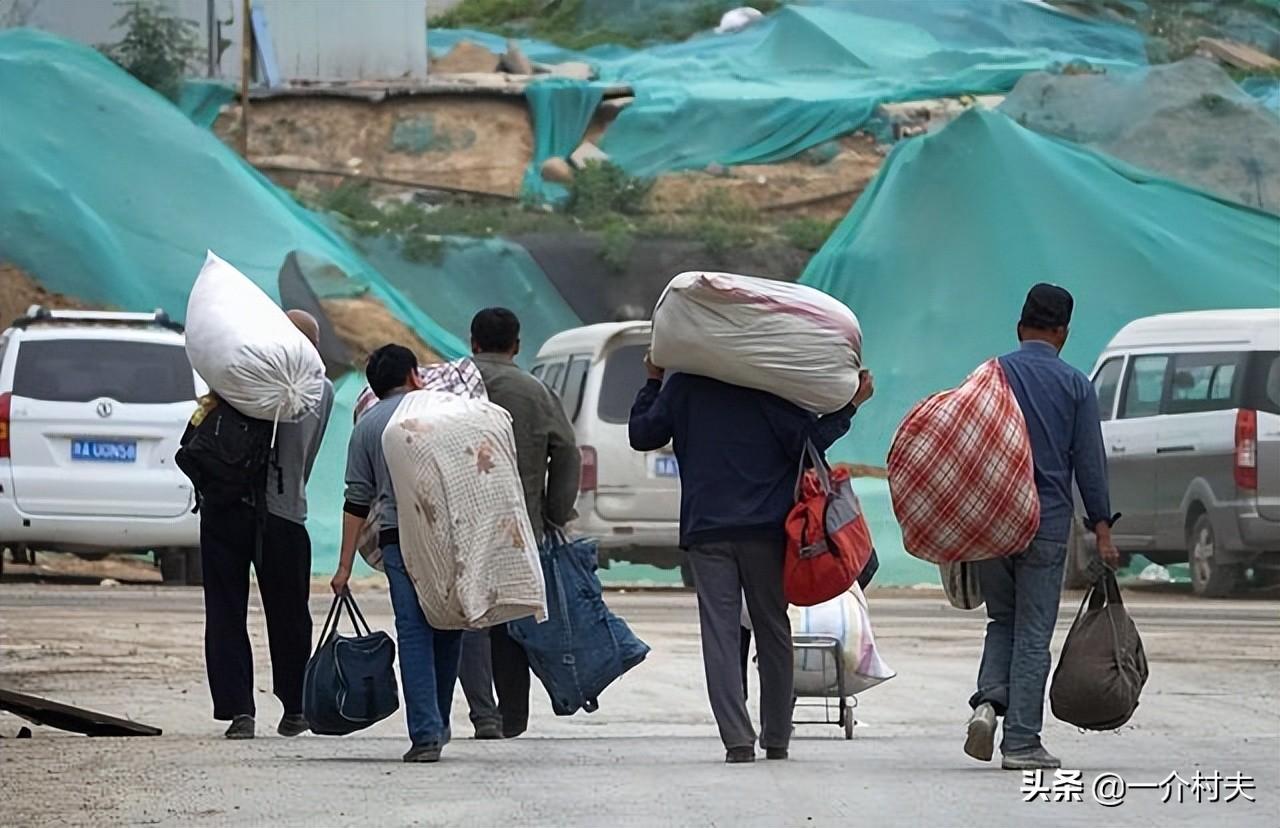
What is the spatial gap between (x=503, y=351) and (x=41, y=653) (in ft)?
13.8

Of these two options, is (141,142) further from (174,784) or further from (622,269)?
(174,784)

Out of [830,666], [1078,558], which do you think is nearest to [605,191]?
[1078,558]

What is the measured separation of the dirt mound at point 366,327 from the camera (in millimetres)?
25172

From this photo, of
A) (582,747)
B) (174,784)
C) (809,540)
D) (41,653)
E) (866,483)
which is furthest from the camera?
(866,483)

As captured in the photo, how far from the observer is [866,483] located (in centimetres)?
2459

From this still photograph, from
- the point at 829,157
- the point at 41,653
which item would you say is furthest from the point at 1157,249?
the point at 41,653

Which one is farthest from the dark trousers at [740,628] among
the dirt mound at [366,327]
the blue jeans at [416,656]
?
the dirt mound at [366,327]

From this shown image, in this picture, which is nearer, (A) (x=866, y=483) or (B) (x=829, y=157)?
(A) (x=866, y=483)

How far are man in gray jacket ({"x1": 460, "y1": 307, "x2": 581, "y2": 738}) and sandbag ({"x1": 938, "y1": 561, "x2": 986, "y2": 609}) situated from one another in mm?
1646

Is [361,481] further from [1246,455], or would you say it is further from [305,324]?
[1246,455]

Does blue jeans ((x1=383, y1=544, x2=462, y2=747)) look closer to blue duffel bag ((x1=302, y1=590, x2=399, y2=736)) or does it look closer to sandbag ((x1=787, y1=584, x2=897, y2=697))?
blue duffel bag ((x1=302, y1=590, x2=399, y2=736))

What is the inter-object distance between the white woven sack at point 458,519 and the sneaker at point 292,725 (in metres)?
1.23

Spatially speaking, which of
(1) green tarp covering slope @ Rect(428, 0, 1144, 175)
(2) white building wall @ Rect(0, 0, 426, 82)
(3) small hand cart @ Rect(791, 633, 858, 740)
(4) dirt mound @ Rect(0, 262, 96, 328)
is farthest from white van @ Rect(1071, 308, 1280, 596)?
(4) dirt mound @ Rect(0, 262, 96, 328)

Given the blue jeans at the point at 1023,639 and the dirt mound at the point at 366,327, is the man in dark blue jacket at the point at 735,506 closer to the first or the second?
the blue jeans at the point at 1023,639
